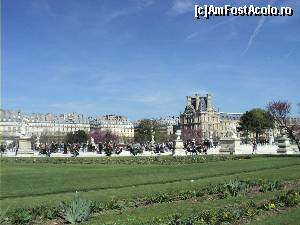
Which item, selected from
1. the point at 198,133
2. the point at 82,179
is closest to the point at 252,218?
the point at 82,179

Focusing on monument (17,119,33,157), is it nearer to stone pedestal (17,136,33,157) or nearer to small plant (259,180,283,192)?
stone pedestal (17,136,33,157)

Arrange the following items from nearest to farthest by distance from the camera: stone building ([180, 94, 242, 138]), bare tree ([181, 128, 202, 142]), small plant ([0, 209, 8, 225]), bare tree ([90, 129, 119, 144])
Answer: small plant ([0, 209, 8, 225]), bare tree ([90, 129, 119, 144]), bare tree ([181, 128, 202, 142]), stone building ([180, 94, 242, 138])

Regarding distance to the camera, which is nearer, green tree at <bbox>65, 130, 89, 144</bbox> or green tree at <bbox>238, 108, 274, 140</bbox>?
green tree at <bbox>238, 108, 274, 140</bbox>

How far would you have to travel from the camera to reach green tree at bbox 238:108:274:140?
128750mm

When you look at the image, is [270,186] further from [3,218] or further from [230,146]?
[230,146]

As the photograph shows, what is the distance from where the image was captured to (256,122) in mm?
129000

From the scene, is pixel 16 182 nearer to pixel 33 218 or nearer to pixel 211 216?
pixel 33 218

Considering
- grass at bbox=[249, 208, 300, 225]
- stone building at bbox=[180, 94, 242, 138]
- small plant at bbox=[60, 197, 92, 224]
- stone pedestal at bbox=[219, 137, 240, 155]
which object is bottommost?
grass at bbox=[249, 208, 300, 225]

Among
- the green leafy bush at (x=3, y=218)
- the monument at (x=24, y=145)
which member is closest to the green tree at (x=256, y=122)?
the monument at (x=24, y=145)

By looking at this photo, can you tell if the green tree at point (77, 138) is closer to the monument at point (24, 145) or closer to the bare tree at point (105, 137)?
the bare tree at point (105, 137)

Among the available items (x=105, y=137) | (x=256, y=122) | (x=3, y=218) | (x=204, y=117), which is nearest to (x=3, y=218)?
(x=3, y=218)

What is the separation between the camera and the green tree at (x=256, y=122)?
12875 cm

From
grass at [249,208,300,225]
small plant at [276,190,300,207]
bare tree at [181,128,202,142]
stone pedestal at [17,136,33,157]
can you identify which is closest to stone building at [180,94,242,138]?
bare tree at [181,128,202,142]

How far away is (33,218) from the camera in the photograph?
10945 millimetres
